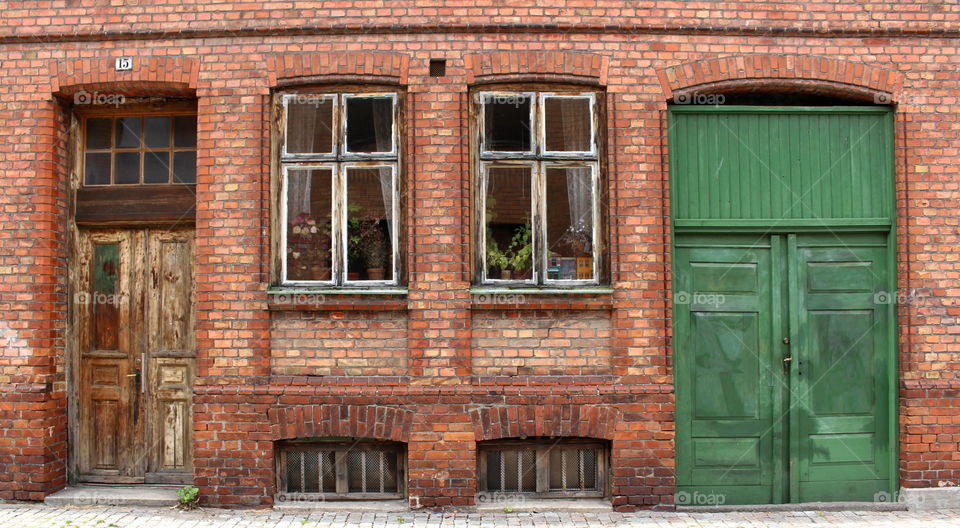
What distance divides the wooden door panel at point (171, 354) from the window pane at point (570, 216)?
317 cm

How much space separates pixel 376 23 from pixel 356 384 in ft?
9.80

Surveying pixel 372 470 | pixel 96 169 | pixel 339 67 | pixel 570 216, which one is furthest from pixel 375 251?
pixel 96 169

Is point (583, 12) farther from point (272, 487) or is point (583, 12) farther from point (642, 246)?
point (272, 487)

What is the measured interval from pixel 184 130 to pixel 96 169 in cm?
87

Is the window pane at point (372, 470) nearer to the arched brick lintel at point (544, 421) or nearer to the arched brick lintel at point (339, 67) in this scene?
the arched brick lintel at point (544, 421)

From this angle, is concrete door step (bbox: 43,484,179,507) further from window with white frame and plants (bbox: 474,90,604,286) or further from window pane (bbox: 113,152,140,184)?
window with white frame and plants (bbox: 474,90,604,286)

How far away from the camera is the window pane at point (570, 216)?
616 cm

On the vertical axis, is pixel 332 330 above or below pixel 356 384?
above

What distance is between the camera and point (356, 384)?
5.97m

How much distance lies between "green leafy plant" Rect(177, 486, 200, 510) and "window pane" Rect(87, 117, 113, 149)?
3103 mm

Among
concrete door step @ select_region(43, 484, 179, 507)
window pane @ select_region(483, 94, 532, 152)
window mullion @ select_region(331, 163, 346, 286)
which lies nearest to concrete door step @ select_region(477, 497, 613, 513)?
window mullion @ select_region(331, 163, 346, 286)

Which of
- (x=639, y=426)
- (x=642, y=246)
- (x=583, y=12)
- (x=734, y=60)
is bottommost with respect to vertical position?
(x=639, y=426)

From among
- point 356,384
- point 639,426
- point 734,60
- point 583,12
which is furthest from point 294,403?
point 734,60

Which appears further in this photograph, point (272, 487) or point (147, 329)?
point (147, 329)
